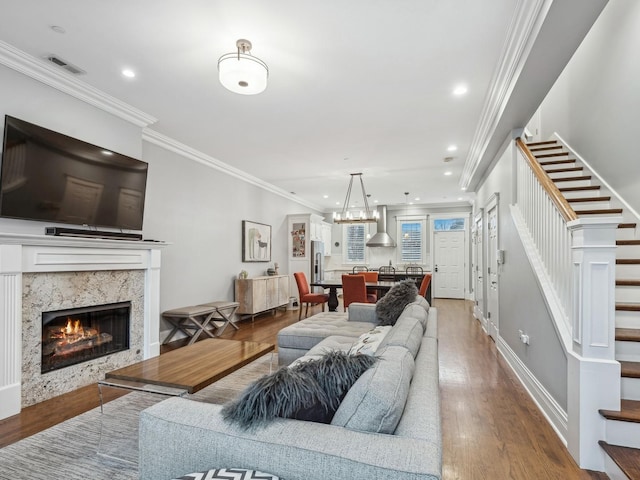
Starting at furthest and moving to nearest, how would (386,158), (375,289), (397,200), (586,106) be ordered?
1. (397,200)
2. (375,289)
3. (386,158)
4. (586,106)

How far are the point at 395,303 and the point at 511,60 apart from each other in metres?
2.33

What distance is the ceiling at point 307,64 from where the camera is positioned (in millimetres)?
2338

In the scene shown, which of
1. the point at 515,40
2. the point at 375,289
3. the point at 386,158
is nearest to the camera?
the point at 515,40

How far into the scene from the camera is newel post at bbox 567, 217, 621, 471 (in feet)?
6.55

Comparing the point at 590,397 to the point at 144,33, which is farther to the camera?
the point at 144,33

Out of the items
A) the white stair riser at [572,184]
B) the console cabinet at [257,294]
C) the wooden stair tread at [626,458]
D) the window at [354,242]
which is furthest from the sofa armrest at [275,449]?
the window at [354,242]

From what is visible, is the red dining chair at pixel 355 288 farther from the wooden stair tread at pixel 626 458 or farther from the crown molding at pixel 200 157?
the wooden stair tread at pixel 626 458

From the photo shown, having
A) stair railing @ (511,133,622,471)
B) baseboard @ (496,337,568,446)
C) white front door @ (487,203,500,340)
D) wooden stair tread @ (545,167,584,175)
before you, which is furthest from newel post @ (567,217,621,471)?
white front door @ (487,203,500,340)

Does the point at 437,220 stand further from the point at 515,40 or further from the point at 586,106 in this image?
the point at 515,40

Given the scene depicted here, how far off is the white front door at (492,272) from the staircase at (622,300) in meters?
1.00

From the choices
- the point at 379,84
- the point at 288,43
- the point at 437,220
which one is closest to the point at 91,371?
the point at 288,43

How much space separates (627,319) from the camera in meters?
2.54

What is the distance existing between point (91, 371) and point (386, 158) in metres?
4.92

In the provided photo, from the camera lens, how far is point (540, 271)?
9.70 ft
